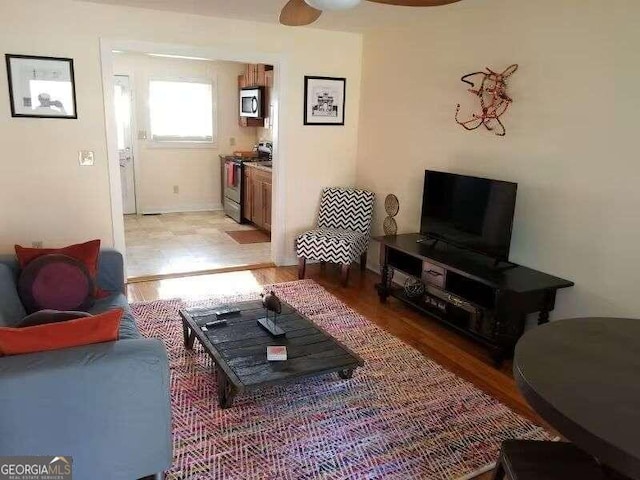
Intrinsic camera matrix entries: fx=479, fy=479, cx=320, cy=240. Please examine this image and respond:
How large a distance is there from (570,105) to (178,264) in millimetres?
3842

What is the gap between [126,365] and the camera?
173 cm

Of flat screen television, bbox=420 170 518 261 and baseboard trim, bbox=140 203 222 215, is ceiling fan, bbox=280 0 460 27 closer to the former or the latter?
flat screen television, bbox=420 170 518 261

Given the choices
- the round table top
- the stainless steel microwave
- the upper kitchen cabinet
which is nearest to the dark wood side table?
the round table top

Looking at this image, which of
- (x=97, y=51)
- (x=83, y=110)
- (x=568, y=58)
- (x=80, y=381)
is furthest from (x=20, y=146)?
(x=568, y=58)

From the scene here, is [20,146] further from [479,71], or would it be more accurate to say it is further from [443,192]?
[479,71]

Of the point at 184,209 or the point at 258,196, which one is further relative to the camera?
the point at 184,209

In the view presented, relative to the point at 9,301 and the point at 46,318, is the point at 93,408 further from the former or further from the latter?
the point at 9,301

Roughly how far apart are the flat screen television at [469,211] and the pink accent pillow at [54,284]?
8.44 ft

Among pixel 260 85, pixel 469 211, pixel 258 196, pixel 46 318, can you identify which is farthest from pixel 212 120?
pixel 46 318

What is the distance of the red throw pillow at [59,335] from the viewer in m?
1.71

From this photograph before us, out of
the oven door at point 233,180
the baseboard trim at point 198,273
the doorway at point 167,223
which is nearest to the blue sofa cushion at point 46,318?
the doorway at point 167,223

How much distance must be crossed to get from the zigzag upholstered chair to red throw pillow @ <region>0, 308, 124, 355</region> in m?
2.80

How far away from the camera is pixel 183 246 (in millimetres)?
5746

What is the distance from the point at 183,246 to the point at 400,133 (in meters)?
2.89
